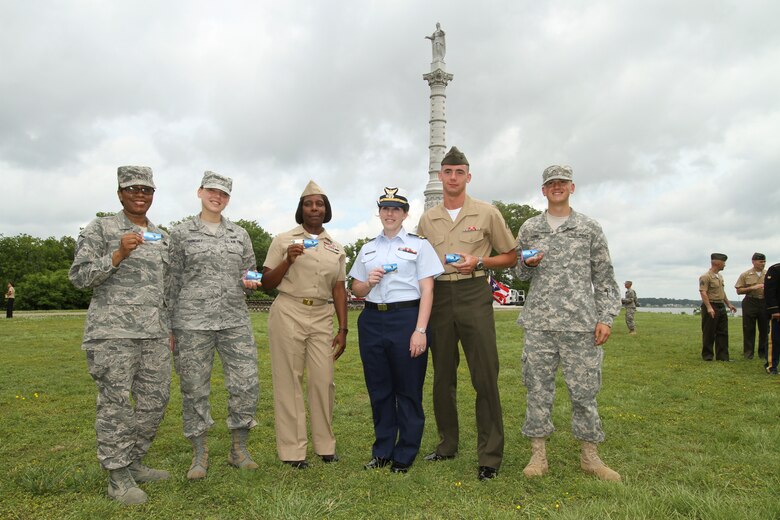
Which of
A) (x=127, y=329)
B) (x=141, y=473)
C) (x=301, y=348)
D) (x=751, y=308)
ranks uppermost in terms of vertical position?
(x=751, y=308)

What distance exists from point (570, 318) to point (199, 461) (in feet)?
12.2

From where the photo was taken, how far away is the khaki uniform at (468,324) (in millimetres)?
5121

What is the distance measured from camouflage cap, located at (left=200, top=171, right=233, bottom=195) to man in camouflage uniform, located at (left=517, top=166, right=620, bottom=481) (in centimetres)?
298

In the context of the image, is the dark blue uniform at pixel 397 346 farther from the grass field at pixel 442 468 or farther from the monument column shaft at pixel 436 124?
the monument column shaft at pixel 436 124

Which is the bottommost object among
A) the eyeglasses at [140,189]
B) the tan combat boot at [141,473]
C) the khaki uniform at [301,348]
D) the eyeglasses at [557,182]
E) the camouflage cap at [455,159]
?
the tan combat boot at [141,473]

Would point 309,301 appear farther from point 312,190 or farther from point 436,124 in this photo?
point 436,124

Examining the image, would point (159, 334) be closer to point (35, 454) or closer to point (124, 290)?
point (124, 290)

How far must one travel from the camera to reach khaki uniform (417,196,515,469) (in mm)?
5121

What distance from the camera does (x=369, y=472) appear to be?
16.5ft

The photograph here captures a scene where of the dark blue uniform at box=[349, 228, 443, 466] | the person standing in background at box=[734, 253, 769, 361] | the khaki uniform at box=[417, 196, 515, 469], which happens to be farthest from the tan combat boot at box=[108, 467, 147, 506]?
the person standing in background at box=[734, 253, 769, 361]

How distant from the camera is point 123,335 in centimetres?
450

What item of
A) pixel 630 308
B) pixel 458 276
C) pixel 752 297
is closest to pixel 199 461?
pixel 458 276

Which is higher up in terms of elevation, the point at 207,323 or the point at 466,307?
the point at 466,307

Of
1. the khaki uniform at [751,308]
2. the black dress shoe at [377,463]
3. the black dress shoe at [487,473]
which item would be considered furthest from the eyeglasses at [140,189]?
the khaki uniform at [751,308]
